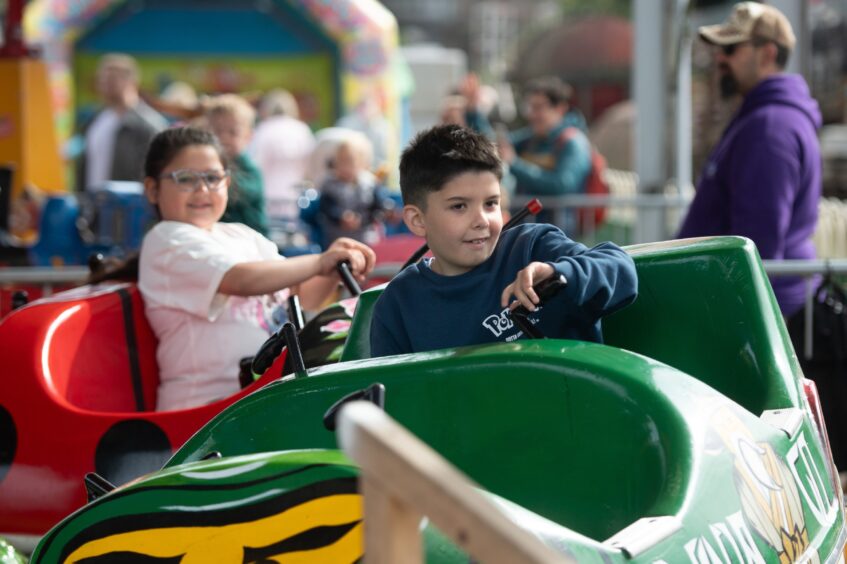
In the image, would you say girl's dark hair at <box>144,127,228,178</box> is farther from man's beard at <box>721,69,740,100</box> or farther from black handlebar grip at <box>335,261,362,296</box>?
man's beard at <box>721,69,740,100</box>

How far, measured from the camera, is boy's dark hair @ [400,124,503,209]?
2.80 meters

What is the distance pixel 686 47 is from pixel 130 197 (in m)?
3.41

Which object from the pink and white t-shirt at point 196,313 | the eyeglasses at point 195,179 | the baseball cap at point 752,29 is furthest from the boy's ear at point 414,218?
the baseball cap at point 752,29

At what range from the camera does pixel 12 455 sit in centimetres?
375

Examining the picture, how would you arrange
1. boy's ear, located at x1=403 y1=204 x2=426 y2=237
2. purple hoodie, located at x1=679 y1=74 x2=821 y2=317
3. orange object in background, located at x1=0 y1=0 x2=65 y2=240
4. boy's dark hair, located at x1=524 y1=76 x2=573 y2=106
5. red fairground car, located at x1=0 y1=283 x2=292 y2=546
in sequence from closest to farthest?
boy's ear, located at x1=403 y1=204 x2=426 y2=237
red fairground car, located at x1=0 y1=283 x2=292 y2=546
purple hoodie, located at x1=679 y1=74 x2=821 y2=317
boy's dark hair, located at x1=524 y1=76 x2=573 y2=106
orange object in background, located at x1=0 y1=0 x2=65 y2=240

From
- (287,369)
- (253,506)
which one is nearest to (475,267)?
(287,369)

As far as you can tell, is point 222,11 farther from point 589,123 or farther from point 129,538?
point 589,123

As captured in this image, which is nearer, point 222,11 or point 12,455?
point 12,455

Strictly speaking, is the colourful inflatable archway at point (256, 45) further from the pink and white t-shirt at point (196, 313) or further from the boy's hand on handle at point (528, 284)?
the boy's hand on handle at point (528, 284)

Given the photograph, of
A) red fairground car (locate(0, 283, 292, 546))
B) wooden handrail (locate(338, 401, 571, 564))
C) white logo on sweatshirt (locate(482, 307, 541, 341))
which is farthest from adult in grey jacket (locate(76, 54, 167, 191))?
wooden handrail (locate(338, 401, 571, 564))

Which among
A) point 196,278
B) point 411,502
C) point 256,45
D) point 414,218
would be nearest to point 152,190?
point 196,278

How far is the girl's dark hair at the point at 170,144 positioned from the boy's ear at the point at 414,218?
120 centimetres

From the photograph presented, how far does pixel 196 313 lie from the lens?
3.86m

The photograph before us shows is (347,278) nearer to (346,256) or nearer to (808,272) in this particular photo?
(346,256)
